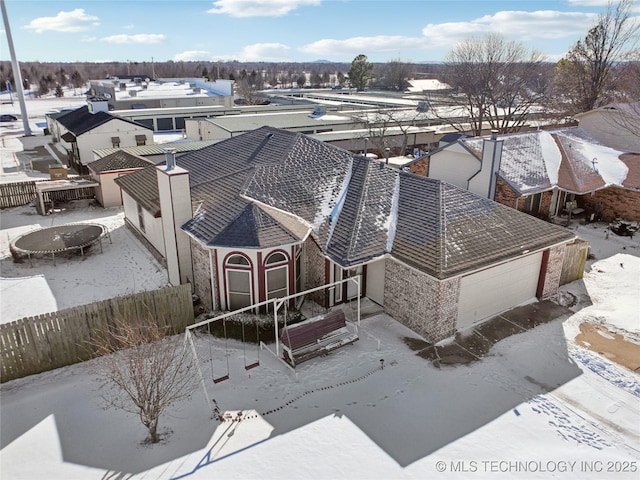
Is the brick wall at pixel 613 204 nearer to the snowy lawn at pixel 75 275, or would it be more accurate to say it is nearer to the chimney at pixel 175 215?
the chimney at pixel 175 215

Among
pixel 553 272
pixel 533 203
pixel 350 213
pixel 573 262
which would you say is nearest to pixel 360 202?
pixel 350 213

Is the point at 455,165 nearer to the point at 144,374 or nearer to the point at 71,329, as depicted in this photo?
the point at 144,374

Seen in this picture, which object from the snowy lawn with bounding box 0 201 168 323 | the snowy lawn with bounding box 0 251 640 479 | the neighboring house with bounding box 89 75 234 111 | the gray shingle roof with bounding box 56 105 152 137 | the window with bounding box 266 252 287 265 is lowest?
the snowy lawn with bounding box 0 251 640 479

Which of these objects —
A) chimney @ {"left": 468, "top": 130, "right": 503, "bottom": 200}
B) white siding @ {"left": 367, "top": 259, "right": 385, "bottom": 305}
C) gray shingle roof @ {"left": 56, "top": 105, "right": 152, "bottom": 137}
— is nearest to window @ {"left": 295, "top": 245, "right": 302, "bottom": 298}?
white siding @ {"left": 367, "top": 259, "right": 385, "bottom": 305}

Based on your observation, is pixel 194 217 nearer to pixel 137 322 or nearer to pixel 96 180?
pixel 137 322

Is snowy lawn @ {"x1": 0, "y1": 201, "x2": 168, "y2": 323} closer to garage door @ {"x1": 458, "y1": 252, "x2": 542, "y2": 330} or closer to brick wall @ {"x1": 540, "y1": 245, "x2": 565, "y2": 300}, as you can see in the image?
garage door @ {"x1": 458, "y1": 252, "x2": 542, "y2": 330}
